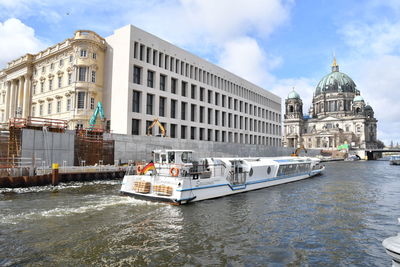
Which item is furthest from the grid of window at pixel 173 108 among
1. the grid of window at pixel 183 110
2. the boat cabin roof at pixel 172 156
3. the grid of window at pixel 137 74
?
the boat cabin roof at pixel 172 156

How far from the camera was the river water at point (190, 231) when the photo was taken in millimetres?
10953

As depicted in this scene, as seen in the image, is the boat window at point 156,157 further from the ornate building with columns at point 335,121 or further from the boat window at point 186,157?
the ornate building with columns at point 335,121

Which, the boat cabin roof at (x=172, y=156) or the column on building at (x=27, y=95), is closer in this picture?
the boat cabin roof at (x=172, y=156)

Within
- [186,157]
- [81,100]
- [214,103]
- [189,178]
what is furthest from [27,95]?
[189,178]

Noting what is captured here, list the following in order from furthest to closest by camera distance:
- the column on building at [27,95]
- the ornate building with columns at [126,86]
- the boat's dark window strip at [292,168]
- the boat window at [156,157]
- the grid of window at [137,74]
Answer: the column on building at [27,95]
the grid of window at [137,74]
the ornate building with columns at [126,86]
the boat's dark window strip at [292,168]
the boat window at [156,157]

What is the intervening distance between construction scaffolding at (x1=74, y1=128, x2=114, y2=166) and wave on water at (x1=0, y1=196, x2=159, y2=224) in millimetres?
17219

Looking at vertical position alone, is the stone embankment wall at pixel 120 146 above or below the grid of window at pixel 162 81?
below

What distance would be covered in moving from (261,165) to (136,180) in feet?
48.0

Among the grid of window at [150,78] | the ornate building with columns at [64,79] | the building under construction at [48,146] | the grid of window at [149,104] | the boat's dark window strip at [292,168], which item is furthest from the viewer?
the grid of window at [150,78]

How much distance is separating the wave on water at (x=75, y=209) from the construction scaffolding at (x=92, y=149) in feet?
56.5

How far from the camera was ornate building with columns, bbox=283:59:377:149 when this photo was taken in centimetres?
17625

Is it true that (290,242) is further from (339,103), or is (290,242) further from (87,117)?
(339,103)

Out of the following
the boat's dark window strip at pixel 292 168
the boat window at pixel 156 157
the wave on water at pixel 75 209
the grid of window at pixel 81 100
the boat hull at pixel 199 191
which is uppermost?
the grid of window at pixel 81 100

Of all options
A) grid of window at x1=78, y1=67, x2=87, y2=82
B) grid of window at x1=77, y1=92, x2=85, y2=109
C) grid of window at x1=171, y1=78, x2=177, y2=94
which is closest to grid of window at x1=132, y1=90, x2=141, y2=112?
grid of window at x1=77, y1=92, x2=85, y2=109
